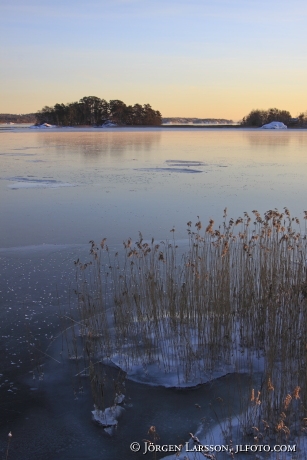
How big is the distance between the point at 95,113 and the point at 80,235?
75.7 metres

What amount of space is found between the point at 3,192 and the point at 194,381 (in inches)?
342

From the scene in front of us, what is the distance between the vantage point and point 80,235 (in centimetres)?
762

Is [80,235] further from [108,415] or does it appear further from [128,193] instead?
[108,415]

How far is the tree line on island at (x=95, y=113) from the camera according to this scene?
256ft

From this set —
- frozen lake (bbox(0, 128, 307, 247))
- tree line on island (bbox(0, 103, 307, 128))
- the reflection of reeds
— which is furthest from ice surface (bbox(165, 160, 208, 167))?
tree line on island (bbox(0, 103, 307, 128))

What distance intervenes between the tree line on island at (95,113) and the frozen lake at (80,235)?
202ft

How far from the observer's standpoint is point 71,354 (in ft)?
14.2

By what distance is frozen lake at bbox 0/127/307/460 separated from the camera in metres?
3.39

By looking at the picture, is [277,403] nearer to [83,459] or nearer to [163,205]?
[83,459]

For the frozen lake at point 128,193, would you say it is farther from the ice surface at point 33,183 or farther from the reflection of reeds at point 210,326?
the reflection of reeds at point 210,326

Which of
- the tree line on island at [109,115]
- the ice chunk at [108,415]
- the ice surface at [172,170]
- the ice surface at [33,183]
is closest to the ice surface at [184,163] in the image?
the ice surface at [172,170]

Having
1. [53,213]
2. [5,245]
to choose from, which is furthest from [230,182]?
[5,245]

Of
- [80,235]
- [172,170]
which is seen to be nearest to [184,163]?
[172,170]

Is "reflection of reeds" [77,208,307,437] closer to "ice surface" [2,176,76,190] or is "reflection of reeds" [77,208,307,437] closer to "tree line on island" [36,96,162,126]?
"ice surface" [2,176,76,190]
